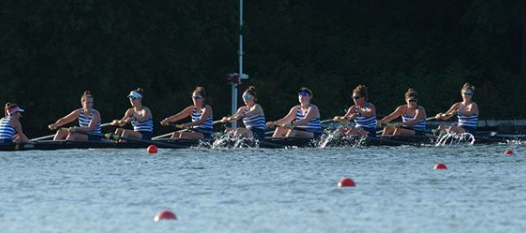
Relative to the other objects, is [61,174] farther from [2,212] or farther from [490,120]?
[490,120]

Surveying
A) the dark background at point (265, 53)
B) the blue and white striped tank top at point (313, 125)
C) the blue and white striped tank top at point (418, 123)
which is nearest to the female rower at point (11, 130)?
the blue and white striped tank top at point (313, 125)

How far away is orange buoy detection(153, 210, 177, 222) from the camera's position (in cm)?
1759

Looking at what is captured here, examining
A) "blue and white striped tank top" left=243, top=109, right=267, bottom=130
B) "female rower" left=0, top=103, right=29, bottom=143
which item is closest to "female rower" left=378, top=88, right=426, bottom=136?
"blue and white striped tank top" left=243, top=109, right=267, bottom=130

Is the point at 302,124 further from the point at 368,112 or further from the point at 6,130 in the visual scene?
the point at 6,130

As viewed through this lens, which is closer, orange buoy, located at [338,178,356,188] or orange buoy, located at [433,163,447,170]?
orange buoy, located at [338,178,356,188]

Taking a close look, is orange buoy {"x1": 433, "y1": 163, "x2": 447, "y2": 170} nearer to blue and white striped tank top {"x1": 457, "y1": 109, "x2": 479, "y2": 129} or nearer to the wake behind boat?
the wake behind boat

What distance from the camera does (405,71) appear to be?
155ft

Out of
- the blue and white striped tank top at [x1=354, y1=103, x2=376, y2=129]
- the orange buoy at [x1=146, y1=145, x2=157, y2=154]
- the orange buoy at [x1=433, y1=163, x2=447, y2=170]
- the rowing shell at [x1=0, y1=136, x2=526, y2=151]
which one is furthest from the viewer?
the blue and white striped tank top at [x1=354, y1=103, x2=376, y2=129]

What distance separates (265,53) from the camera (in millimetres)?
46469

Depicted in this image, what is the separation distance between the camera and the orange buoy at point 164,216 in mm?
17594

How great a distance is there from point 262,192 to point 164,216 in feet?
10.9

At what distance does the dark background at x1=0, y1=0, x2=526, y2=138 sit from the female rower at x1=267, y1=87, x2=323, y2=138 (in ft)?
27.2

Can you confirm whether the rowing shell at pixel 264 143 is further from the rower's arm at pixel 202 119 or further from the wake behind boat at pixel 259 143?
the rower's arm at pixel 202 119

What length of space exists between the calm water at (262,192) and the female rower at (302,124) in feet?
4.30
